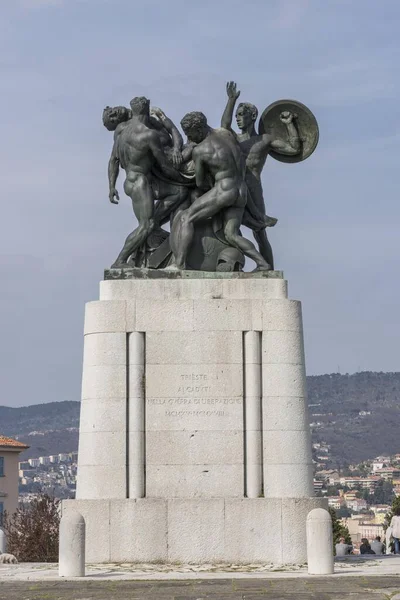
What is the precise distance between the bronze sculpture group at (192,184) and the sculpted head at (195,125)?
2 cm

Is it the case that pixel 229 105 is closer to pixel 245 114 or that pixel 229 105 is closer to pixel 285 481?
pixel 245 114

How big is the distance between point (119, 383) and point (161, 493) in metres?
2.52

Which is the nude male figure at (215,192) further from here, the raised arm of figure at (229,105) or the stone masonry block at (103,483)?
the stone masonry block at (103,483)

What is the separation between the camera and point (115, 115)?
32.8 metres

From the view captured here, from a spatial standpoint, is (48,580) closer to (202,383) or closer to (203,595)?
(203,595)

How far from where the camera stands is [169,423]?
30.3 m

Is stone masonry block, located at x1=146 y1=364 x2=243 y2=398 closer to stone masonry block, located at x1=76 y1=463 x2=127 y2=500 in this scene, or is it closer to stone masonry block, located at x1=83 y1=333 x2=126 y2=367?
stone masonry block, located at x1=83 y1=333 x2=126 y2=367

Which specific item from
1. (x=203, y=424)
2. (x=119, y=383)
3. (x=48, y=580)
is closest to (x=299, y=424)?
(x=203, y=424)

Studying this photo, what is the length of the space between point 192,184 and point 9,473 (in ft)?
247

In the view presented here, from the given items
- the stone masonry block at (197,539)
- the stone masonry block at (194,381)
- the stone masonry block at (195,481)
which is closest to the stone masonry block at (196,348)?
the stone masonry block at (194,381)

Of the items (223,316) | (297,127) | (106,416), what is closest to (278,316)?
(223,316)

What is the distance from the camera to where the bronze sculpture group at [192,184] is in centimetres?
3194

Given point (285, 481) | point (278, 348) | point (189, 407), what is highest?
point (278, 348)

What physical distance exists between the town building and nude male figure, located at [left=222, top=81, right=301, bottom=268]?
242ft
